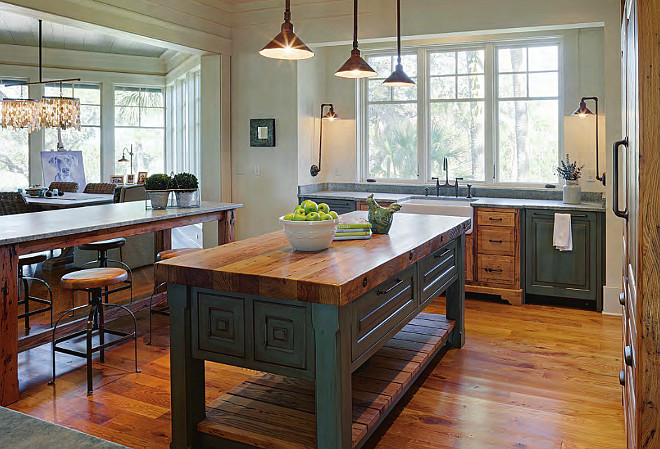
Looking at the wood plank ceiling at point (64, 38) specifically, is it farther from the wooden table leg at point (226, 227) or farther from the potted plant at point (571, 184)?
the potted plant at point (571, 184)

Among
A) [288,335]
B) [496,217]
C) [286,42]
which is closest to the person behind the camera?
[288,335]

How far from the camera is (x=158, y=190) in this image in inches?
177

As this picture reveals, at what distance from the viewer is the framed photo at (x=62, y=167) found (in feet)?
29.3

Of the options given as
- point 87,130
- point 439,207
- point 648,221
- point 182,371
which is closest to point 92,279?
point 182,371

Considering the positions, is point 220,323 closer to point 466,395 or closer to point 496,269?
point 466,395

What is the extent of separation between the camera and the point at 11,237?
3035 millimetres

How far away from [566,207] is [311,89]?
305 cm

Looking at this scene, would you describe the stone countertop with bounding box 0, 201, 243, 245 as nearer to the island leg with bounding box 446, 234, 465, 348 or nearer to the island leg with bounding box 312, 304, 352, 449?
the island leg with bounding box 312, 304, 352, 449

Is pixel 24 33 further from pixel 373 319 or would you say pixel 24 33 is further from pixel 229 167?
pixel 373 319

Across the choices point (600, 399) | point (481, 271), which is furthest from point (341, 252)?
point (481, 271)

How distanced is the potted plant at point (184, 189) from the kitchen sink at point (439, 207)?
2.07 meters

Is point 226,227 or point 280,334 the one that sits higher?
point 226,227

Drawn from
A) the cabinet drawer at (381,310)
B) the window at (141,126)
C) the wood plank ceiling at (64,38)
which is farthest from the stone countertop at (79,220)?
the window at (141,126)

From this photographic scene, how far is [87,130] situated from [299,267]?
8.35 metres
